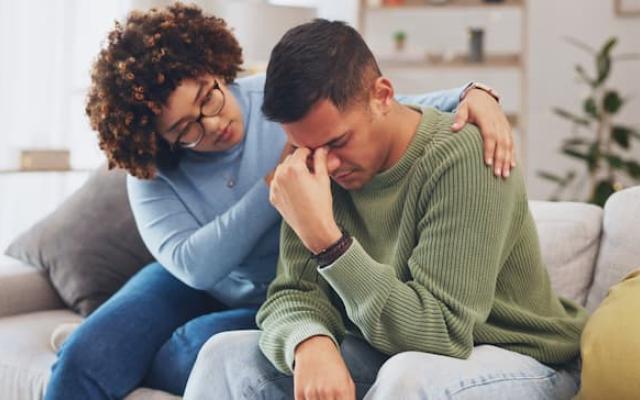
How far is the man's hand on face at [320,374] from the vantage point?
4.08ft

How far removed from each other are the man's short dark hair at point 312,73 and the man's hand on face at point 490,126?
18cm

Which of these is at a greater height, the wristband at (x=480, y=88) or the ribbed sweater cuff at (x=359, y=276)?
the wristband at (x=480, y=88)

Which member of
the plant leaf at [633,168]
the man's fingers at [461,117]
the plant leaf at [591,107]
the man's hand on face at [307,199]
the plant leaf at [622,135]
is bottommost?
the plant leaf at [633,168]

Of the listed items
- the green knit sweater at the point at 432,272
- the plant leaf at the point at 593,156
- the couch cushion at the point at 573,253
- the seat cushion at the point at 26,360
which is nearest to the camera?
the green knit sweater at the point at 432,272

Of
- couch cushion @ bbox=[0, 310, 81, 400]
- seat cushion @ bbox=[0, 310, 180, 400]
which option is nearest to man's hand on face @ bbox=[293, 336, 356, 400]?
seat cushion @ bbox=[0, 310, 180, 400]

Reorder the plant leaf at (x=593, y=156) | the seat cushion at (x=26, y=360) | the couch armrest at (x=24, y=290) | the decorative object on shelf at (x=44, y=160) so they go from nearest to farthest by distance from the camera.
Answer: the seat cushion at (x=26, y=360)
the couch armrest at (x=24, y=290)
the decorative object on shelf at (x=44, y=160)
the plant leaf at (x=593, y=156)

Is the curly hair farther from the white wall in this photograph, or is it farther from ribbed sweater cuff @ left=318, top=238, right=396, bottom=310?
the white wall

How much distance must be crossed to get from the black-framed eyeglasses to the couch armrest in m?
0.81

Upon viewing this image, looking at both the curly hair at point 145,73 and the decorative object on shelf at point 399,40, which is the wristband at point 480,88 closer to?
the curly hair at point 145,73

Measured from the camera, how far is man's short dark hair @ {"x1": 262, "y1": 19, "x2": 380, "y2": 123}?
1.32m

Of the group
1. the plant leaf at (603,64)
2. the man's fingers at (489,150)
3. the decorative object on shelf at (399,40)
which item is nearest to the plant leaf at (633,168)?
the plant leaf at (603,64)

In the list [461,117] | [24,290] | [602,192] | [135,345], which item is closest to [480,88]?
[461,117]

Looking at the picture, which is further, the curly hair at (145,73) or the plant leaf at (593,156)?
the plant leaf at (593,156)

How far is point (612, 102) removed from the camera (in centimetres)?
419
